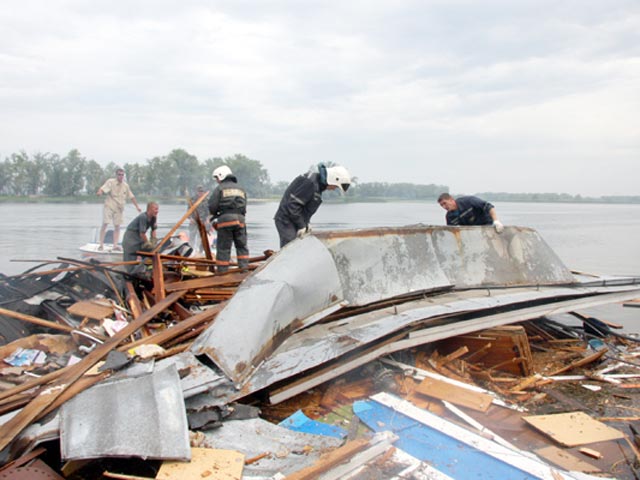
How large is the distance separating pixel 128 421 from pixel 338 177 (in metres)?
4.02

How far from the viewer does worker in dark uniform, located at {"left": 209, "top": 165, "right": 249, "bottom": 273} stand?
21.5 ft

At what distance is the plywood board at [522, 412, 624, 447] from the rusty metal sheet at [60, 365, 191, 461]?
2.39 metres

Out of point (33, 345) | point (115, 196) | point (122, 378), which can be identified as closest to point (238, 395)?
point (122, 378)

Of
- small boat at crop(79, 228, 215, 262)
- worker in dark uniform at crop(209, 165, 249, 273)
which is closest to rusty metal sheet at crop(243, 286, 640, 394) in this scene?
worker in dark uniform at crop(209, 165, 249, 273)

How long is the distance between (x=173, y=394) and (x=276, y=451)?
26.4 inches

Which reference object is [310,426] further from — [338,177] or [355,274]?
[338,177]

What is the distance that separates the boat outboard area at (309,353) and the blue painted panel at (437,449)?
0.02m

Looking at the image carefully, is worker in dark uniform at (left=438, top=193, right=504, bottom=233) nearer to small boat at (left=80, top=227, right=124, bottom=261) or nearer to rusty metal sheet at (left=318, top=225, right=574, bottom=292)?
rusty metal sheet at (left=318, top=225, right=574, bottom=292)

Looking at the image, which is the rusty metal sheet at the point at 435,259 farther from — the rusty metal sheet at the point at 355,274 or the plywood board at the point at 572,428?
the plywood board at the point at 572,428

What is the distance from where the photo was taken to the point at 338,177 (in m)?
6.00

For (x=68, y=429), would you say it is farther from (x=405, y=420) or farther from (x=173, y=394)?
(x=405, y=420)

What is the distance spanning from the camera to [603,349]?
4922mm

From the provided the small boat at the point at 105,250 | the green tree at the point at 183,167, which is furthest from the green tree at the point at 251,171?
the small boat at the point at 105,250

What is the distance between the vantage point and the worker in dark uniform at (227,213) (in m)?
6.56
